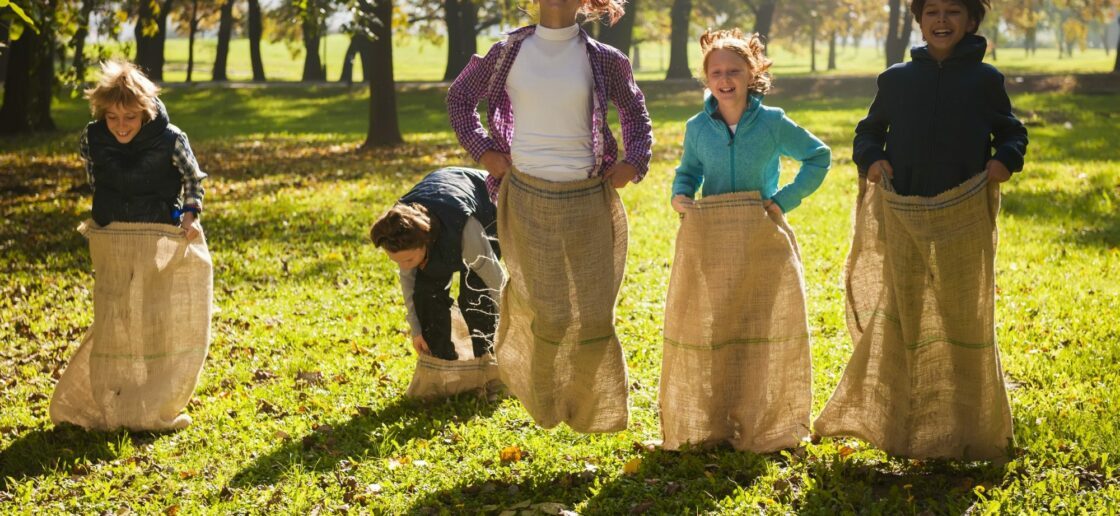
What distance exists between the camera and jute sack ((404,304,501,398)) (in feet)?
19.5

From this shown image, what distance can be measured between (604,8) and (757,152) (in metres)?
0.90

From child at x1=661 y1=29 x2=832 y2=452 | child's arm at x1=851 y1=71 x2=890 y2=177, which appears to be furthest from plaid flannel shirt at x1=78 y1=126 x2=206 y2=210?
child's arm at x1=851 y1=71 x2=890 y2=177

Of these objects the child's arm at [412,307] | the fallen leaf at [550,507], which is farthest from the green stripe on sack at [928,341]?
the child's arm at [412,307]

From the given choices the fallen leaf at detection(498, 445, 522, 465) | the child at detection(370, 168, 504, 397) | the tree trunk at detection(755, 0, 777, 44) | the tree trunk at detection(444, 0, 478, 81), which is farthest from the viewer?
the tree trunk at detection(755, 0, 777, 44)

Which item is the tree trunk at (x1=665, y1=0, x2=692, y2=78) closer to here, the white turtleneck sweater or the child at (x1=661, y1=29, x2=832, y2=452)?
the child at (x1=661, y1=29, x2=832, y2=452)

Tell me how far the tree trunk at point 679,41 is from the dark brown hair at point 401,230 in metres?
33.2

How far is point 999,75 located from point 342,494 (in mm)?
3319

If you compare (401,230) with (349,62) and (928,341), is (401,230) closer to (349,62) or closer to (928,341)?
(928,341)

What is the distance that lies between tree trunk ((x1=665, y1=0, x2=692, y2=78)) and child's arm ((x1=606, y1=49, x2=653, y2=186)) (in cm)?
3368

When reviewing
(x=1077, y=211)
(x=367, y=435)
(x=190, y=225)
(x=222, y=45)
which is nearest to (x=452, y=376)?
(x=367, y=435)

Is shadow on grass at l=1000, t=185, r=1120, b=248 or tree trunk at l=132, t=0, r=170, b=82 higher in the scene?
tree trunk at l=132, t=0, r=170, b=82

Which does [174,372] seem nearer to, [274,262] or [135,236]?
[135,236]

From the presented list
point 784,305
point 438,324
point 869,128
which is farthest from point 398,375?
point 869,128

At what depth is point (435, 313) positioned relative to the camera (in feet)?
19.2
